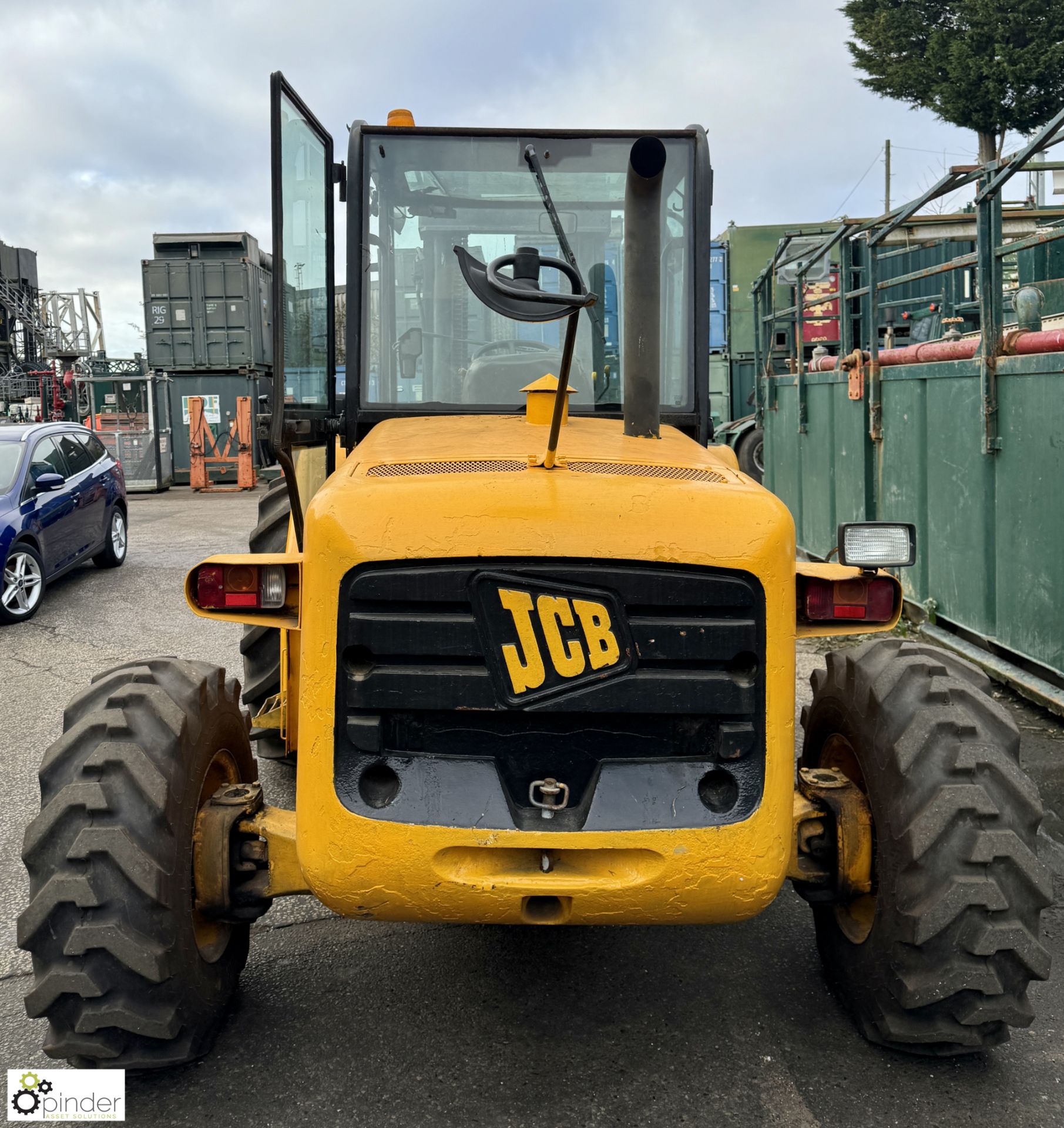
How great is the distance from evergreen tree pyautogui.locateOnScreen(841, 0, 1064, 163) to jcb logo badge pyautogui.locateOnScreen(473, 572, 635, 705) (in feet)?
109

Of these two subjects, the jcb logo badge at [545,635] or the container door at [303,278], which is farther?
the container door at [303,278]

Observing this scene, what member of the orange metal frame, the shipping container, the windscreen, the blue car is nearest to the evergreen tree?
the shipping container

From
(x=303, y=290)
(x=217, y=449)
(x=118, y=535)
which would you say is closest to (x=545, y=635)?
(x=303, y=290)

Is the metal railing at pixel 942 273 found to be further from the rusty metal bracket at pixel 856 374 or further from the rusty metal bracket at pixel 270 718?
the rusty metal bracket at pixel 270 718

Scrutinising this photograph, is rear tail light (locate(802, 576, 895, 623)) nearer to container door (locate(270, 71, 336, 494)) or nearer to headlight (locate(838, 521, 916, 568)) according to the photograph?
headlight (locate(838, 521, 916, 568))

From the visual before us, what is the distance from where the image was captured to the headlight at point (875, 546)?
297 centimetres

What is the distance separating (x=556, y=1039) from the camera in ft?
10.5

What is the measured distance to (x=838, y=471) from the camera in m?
9.94

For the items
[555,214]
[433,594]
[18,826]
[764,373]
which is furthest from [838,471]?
[433,594]

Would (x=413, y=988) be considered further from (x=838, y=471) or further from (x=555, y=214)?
(x=838, y=471)

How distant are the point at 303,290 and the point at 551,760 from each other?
6.04 feet

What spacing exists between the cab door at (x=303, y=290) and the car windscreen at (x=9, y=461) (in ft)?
22.6

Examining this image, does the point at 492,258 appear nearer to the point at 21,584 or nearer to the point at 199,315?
the point at 21,584

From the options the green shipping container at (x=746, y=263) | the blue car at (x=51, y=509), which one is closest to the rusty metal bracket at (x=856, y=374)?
the blue car at (x=51, y=509)
